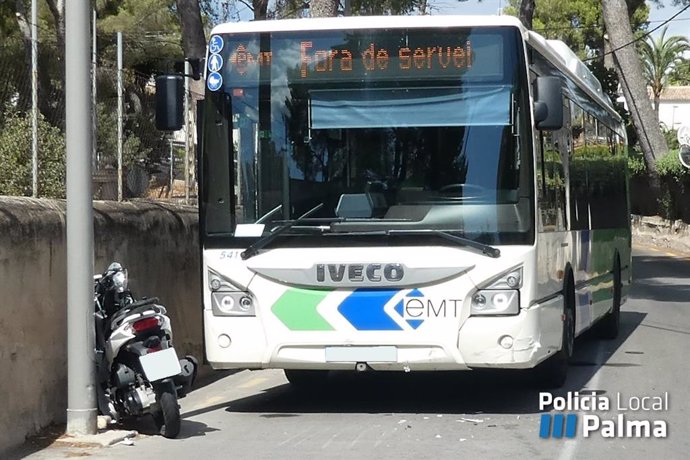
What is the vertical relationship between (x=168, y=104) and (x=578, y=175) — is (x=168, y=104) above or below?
above

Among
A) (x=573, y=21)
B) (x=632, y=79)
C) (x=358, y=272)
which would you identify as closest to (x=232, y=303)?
(x=358, y=272)

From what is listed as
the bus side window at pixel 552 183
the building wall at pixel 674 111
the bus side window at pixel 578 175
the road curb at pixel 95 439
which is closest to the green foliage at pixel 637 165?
the bus side window at pixel 578 175

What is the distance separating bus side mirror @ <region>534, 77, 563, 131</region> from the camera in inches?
351

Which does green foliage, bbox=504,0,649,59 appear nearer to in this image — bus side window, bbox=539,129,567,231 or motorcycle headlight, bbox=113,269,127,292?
bus side window, bbox=539,129,567,231

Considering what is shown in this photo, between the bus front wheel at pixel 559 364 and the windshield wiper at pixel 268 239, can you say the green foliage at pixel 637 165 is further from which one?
the windshield wiper at pixel 268 239

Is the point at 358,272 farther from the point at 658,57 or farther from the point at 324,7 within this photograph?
the point at 658,57

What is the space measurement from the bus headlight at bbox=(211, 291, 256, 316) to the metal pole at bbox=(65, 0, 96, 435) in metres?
1.25

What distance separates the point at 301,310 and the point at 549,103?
2.51m

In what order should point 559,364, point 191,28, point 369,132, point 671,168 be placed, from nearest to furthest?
point 369,132 → point 559,364 → point 191,28 → point 671,168

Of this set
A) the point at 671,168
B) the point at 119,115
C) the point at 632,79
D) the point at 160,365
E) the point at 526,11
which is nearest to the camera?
the point at 160,365

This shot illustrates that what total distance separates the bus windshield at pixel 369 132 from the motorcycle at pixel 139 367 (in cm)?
116

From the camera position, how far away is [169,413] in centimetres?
815

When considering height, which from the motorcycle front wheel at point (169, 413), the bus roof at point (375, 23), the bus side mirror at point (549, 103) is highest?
the bus roof at point (375, 23)

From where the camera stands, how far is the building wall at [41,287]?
309 inches
